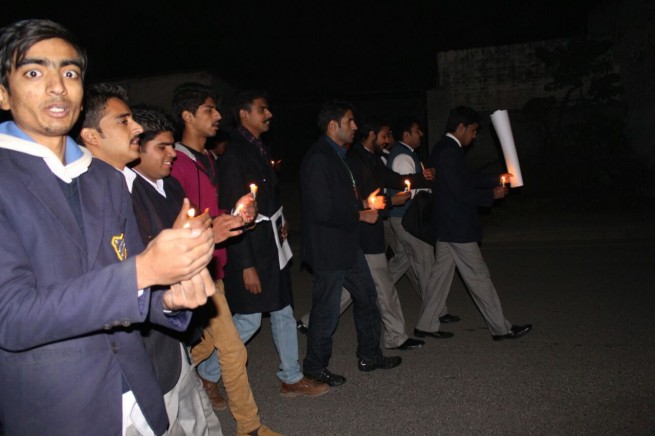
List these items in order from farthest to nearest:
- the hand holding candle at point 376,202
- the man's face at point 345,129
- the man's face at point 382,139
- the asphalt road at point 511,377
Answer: the man's face at point 382,139 → the hand holding candle at point 376,202 → the man's face at point 345,129 → the asphalt road at point 511,377

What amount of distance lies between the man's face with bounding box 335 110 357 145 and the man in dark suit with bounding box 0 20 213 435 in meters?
2.94

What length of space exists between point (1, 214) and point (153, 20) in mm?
39187

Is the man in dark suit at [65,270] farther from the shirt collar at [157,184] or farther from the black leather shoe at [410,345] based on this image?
the black leather shoe at [410,345]

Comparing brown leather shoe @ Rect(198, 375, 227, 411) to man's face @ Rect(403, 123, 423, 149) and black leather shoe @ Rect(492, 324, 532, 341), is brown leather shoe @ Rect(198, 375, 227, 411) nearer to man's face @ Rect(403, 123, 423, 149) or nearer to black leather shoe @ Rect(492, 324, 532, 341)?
black leather shoe @ Rect(492, 324, 532, 341)

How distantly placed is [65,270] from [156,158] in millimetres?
1538

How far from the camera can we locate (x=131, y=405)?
6.07 feet

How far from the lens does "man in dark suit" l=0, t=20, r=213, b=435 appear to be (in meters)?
1.40

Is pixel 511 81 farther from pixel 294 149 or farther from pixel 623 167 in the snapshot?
pixel 294 149

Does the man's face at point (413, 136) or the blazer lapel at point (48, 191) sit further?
A: the man's face at point (413, 136)

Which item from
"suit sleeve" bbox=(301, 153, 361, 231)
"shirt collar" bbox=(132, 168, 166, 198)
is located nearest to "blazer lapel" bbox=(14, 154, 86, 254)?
"shirt collar" bbox=(132, 168, 166, 198)

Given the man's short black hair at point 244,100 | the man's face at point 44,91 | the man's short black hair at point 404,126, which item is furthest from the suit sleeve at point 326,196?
the man's face at point 44,91

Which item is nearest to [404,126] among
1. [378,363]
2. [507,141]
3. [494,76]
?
[507,141]

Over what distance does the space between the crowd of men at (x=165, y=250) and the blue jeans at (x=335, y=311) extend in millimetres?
13

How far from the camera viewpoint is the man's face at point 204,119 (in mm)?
4074
